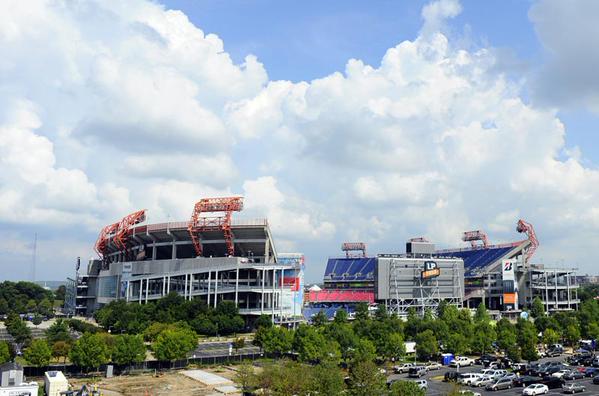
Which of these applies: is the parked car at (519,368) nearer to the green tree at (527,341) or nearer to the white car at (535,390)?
the green tree at (527,341)

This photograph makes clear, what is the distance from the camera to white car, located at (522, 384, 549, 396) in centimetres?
5841

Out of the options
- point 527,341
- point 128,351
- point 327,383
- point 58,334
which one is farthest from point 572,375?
point 58,334

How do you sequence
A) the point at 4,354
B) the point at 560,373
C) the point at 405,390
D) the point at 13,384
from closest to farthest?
the point at 405,390 → the point at 13,384 → the point at 4,354 → the point at 560,373

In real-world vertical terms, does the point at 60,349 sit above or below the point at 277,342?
below

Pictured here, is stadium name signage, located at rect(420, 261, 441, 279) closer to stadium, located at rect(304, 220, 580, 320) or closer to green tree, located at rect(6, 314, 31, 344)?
stadium, located at rect(304, 220, 580, 320)

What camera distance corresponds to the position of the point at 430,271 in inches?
6181

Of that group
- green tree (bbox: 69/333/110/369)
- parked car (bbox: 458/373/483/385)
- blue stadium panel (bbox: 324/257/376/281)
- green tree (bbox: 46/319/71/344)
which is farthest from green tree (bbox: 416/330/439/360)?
blue stadium panel (bbox: 324/257/376/281)

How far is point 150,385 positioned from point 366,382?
1345 inches

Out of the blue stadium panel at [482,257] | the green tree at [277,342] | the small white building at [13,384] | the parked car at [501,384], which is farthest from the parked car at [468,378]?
the blue stadium panel at [482,257]

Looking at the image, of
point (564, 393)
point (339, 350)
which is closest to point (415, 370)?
point (339, 350)

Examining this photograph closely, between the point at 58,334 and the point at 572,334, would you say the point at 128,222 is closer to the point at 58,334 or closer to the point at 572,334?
the point at 58,334

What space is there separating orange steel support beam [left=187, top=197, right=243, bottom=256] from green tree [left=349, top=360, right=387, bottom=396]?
99.7 meters

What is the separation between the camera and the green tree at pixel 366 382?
41.5m

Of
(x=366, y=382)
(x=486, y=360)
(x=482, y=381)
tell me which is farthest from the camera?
(x=486, y=360)
